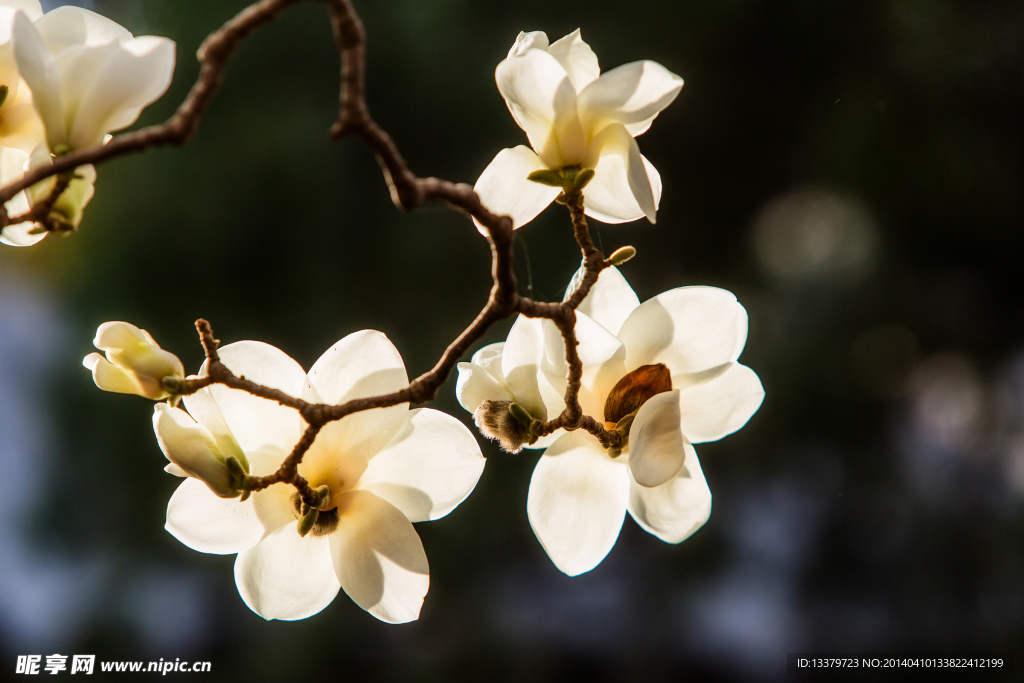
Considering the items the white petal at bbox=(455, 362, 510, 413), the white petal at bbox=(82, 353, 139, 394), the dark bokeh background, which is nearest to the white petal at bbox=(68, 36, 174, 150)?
the white petal at bbox=(82, 353, 139, 394)

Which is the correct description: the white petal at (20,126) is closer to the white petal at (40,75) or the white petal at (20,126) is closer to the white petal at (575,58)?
the white petal at (40,75)

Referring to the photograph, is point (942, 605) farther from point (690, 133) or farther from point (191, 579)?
point (191, 579)

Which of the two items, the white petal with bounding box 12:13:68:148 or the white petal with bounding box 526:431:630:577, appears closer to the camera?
the white petal with bounding box 12:13:68:148

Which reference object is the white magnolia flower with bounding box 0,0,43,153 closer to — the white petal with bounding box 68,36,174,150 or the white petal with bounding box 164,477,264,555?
the white petal with bounding box 68,36,174,150

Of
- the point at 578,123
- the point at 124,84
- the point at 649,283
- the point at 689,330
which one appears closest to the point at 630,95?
the point at 578,123

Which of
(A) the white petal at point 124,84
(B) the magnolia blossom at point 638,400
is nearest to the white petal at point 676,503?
(B) the magnolia blossom at point 638,400

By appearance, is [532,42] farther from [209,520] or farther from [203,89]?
[209,520]
